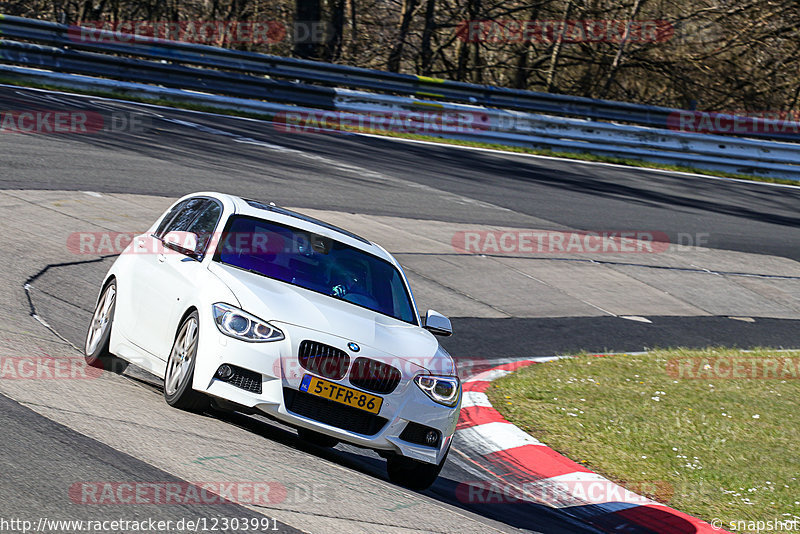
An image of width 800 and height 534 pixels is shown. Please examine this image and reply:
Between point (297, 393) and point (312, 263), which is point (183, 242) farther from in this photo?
point (297, 393)

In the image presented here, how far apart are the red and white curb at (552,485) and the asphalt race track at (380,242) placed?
0.23m

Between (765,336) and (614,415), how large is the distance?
538 centimetres

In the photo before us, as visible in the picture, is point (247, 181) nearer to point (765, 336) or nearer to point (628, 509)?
point (765, 336)

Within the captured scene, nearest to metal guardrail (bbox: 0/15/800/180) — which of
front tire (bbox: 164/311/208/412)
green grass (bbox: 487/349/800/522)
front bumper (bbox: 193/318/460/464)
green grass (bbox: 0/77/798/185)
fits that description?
green grass (bbox: 0/77/798/185)

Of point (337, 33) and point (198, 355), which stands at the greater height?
point (337, 33)

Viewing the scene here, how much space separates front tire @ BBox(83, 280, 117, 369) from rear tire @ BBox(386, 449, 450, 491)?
A: 2266mm

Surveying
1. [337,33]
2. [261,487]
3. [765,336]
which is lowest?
[765,336]

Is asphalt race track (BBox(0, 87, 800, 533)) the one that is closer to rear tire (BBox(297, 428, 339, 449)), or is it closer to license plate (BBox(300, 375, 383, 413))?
rear tire (BBox(297, 428, 339, 449))

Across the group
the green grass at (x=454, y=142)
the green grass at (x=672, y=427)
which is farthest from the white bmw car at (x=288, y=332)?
the green grass at (x=454, y=142)

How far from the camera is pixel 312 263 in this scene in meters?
7.04

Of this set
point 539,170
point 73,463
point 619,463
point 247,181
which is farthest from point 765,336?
point 73,463

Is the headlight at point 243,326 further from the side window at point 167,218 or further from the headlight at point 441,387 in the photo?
the side window at point 167,218

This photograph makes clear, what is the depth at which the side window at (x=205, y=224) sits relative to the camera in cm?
704

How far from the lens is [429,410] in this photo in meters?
6.21
